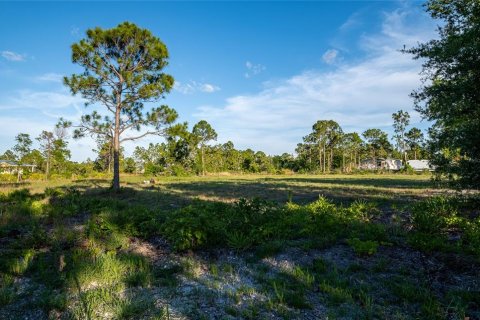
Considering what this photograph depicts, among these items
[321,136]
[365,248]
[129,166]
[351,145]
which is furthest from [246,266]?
[351,145]

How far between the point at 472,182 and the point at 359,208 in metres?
2.57

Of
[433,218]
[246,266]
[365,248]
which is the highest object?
[433,218]

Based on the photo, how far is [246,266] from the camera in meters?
4.81

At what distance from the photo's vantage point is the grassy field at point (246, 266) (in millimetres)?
3412

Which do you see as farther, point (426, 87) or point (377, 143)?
point (377, 143)

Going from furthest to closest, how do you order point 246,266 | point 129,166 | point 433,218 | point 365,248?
point 129,166
point 433,218
point 365,248
point 246,266

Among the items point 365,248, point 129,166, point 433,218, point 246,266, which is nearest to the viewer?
point 246,266

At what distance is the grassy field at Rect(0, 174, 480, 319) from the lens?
3.41 m

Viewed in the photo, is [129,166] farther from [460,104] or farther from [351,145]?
[460,104]

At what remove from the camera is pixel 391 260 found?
4914 millimetres

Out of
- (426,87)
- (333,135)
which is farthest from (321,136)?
(426,87)

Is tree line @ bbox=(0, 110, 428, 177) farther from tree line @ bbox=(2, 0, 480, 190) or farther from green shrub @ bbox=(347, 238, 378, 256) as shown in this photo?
green shrub @ bbox=(347, 238, 378, 256)

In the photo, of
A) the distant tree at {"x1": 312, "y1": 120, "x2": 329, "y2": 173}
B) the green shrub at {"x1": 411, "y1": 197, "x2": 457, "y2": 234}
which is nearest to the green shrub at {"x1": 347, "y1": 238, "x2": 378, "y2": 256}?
the green shrub at {"x1": 411, "y1": 197, "x2": 457, "y2": 234}

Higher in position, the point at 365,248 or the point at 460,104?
the point at 460,104
